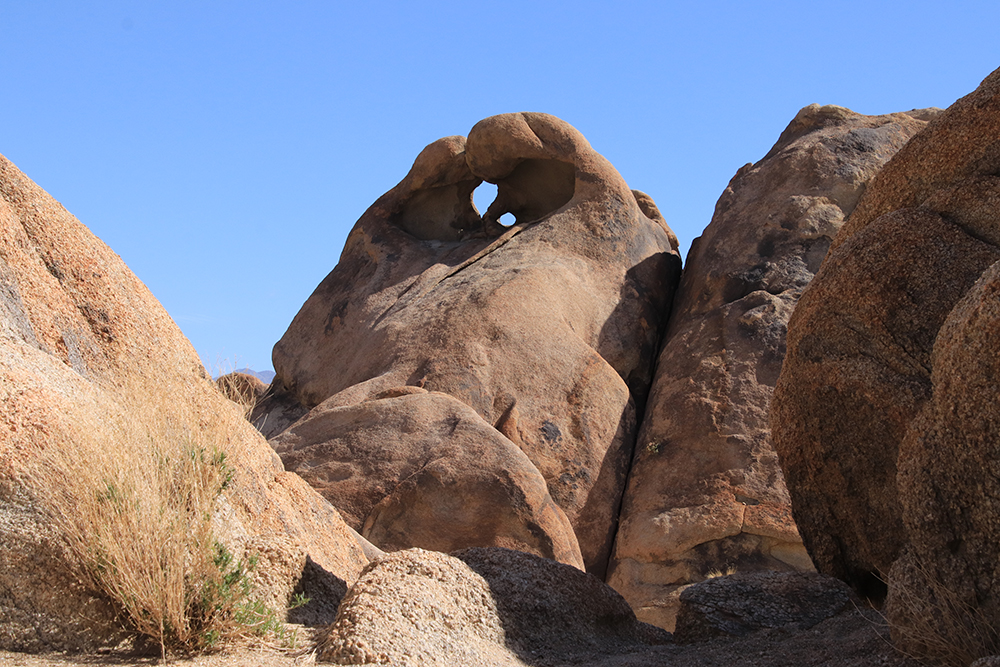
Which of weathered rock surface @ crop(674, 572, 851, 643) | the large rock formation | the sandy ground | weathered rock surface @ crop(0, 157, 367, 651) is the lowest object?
the sandy ground

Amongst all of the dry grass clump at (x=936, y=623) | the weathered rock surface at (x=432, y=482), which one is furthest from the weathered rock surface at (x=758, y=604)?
the weathered rock surface at (x=432, y=482)

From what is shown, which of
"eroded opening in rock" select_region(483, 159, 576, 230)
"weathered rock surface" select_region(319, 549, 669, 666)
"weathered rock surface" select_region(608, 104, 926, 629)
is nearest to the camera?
"weathered rock surface" select_region(319, 549, 669, 666)

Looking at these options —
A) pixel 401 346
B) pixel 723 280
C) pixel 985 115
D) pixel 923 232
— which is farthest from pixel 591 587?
pixel 723 280

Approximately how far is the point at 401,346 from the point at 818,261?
4416 mm

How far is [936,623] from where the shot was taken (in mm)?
3494

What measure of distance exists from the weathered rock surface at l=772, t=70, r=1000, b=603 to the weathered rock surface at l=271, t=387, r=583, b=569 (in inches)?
98.6

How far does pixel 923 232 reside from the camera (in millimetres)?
4496

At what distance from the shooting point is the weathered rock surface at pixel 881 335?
4363mm

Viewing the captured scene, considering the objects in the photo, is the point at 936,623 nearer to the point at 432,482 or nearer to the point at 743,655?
the point at 743,655

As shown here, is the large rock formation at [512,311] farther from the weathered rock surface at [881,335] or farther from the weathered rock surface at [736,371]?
the weathered rock surface at [881,335]

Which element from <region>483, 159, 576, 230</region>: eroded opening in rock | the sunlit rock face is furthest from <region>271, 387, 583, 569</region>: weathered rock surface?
<region>483, 159, 576, 230</region>: eroded opening in rock

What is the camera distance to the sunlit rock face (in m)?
3.43

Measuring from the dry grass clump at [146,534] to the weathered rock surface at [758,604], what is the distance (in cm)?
229

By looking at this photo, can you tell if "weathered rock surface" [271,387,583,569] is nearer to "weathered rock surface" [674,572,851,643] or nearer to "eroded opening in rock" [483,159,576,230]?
"weathered rock surface" [674,572,851,643]
